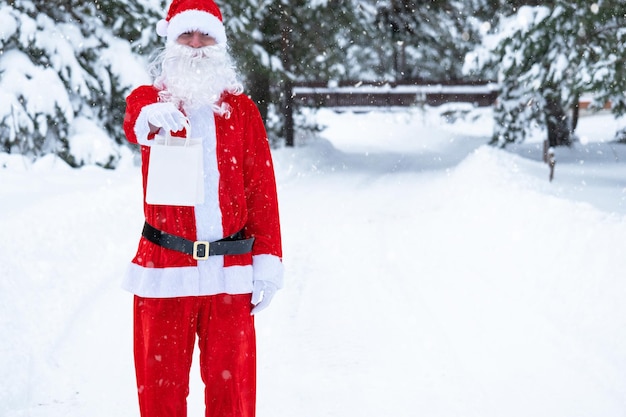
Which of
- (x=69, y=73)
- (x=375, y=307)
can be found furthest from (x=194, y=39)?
(x=69, y=73)

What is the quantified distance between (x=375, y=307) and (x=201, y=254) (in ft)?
11.0

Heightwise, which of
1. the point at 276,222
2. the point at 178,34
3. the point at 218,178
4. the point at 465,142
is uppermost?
the point at 178,34

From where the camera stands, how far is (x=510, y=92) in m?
20.5

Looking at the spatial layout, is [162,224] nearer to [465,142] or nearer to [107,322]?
[107,322]

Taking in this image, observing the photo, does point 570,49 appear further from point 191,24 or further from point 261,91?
point 191,24

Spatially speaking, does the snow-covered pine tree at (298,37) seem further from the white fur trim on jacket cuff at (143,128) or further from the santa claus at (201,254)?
the white fur trim on jacket cuff at (143,128)

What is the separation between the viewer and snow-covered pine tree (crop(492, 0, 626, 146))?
11.0 meters

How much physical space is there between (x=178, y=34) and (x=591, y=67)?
413 inches

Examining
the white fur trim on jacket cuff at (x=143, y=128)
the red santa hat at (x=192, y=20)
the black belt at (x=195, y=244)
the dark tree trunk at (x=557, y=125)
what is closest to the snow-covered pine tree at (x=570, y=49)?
the dark tree trunk at (x=557, y=125)

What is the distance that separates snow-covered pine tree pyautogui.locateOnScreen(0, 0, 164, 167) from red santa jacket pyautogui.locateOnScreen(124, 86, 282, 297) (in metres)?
9.07

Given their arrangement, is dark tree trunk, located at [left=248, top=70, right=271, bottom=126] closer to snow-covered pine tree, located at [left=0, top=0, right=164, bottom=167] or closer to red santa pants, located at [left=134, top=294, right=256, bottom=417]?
snow-covered pine tree, located at [left=0, top=0, right=164, bottom=167]

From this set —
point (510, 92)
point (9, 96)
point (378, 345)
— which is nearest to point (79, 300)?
point (378, 345)

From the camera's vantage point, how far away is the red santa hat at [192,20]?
2.56 m

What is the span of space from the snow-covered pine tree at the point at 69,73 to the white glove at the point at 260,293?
9.17 metres
